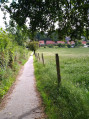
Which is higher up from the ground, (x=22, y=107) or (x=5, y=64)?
(x=5, y=64)

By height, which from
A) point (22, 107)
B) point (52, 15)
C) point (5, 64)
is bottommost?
point (22, 107)

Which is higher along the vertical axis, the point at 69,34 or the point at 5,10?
the point at 5,10

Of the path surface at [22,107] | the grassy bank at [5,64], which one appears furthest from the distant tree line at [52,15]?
the grassy bank at [5,64]

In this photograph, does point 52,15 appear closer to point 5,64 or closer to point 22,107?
point 22,107

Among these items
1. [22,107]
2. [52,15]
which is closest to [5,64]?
[22,107]

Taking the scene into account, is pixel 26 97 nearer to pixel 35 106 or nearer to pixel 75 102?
pixel 35 106

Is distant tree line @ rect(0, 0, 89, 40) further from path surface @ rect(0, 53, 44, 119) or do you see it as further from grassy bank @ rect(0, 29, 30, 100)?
grassy bank @ rect(0, 29, 30, 100)

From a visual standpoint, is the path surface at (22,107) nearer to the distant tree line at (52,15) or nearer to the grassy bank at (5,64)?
the grassy bank at (5,64)

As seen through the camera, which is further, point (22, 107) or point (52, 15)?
point (22, 107)

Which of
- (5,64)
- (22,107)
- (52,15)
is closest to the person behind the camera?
(52,15)

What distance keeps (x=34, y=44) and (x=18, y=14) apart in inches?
1795

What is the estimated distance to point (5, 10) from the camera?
14.0 ft

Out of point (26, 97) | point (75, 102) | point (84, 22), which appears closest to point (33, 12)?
point (84, 22)

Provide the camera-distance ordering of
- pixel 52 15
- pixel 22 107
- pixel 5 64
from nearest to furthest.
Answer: pixel 52 15, pixel 22 107, pixel 5 64
